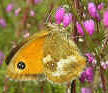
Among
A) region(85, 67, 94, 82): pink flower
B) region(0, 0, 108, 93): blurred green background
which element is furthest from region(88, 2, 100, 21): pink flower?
region(85, 67, 94, 82): pink flower

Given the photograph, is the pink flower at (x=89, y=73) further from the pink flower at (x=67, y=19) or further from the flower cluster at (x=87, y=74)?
the pink flower at (x=67, y=19)

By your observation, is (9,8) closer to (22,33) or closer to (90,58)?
(22,33)

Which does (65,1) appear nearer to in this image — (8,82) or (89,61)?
(89,61)

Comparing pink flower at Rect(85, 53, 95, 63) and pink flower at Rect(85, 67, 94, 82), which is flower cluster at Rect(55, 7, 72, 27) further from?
pink flower at Rect(85, 67, 94, 82)

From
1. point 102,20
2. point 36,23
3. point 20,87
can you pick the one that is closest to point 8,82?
point 20,87

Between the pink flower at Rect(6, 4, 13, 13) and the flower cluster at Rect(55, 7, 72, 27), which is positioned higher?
the pink flower at Rect(6, 4, 13, 13)

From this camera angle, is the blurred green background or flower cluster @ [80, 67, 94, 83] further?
the blurred green background

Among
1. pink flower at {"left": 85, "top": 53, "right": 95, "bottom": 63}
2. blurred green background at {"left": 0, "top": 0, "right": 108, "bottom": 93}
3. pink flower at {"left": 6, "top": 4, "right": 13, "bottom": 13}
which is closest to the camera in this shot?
pink flower at {"left": 85, "top": 53, "right": 95, "bottom": 63}

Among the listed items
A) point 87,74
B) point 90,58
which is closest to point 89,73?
point 87,74
